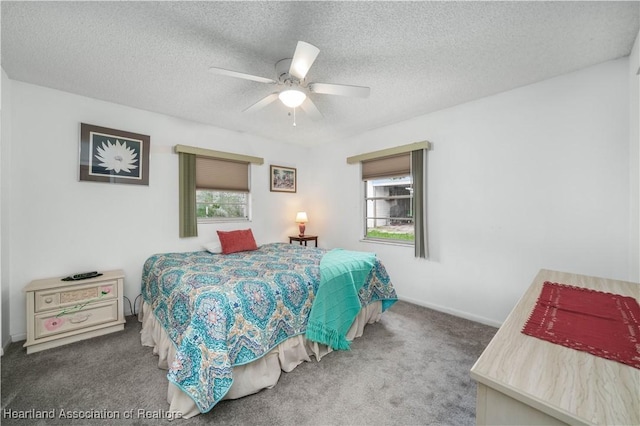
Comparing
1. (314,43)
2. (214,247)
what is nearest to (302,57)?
(314,43)

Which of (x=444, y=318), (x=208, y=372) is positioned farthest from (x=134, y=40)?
(x=444, y=318)

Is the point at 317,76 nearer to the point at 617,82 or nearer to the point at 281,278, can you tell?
the point at 281,278

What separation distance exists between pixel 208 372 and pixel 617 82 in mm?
3831

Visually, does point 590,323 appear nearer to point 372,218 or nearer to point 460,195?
point 460,195

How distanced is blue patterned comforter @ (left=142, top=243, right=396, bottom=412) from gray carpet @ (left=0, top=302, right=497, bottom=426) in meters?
0.29

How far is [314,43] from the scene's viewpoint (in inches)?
75.0

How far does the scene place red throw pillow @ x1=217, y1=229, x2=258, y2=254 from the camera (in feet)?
11.1

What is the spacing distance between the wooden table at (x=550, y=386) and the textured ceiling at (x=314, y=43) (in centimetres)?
189

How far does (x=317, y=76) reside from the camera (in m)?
2.33

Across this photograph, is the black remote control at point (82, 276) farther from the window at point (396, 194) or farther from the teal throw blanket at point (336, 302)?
the window at point (396, 194)

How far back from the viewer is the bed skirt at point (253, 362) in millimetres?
1598

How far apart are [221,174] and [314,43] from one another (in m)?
2.54

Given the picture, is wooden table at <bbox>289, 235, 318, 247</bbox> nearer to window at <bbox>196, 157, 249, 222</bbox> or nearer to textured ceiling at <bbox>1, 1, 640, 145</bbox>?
window at <bbox>196, 157, 249, 222</bbox>

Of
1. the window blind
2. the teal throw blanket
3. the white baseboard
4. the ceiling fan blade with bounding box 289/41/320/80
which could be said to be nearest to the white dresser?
the window blind
